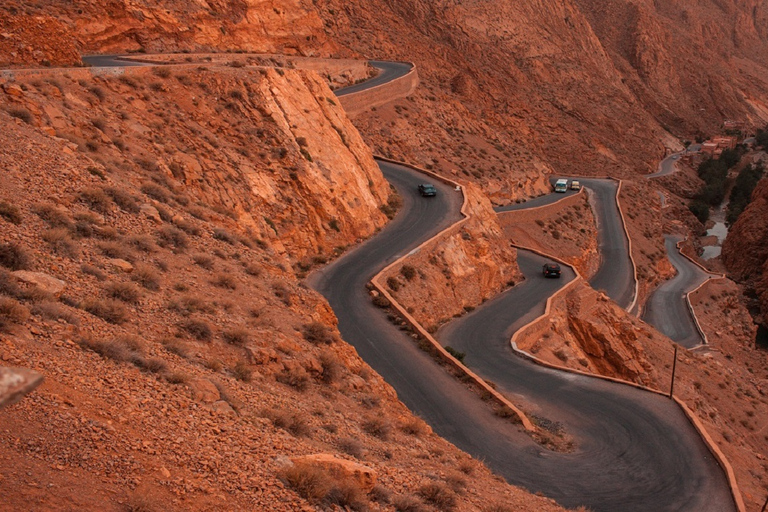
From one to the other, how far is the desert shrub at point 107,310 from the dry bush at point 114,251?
199 centimetres

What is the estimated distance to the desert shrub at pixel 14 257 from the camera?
1056cm

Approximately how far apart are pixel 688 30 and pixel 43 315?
135m

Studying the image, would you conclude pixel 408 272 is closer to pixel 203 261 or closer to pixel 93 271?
pixel 203 261

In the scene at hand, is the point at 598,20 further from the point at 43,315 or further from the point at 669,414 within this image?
the point at 43,315

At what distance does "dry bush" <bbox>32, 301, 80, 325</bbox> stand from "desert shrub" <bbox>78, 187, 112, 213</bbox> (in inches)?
185

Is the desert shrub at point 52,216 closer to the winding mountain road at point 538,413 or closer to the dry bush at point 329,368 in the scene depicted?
the dry bush at point 329,368

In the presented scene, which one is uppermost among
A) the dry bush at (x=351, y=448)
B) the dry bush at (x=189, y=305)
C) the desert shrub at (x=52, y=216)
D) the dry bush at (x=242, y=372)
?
the desert shrub at (x=52, y=216)

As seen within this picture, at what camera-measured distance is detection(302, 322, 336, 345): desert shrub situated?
13742mm

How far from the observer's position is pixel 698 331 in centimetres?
3856

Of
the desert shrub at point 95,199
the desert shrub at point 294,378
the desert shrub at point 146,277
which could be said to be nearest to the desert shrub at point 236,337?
the desert shrub at point 294,378

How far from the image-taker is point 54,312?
961cm

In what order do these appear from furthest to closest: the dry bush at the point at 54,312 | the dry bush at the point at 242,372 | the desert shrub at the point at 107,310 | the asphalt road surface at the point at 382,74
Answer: the asphalt road surface at the point at 382,74
the dry bush at the point at 242,372
the desert shrub at the point at 107,310
the dry bush at the point at 54,312

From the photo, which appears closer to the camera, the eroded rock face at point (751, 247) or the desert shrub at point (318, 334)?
the desert shrub at point (318, 334)

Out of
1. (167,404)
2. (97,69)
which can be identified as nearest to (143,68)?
(97,69)
